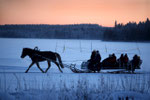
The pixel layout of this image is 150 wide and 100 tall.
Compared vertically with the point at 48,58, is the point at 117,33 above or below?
above

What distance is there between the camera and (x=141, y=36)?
256 feet

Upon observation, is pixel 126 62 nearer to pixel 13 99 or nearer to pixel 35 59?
pixel 35 59

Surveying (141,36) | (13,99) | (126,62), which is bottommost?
(13,99)

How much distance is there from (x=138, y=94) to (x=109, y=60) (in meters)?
6.11

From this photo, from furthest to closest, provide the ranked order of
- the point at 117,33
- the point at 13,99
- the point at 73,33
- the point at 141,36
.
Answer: the point at 73,33, the point at 117,33, the point at 141,36, the point at 13,99

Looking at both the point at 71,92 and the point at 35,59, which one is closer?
the point at 71,92

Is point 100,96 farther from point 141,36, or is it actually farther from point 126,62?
point 141,36

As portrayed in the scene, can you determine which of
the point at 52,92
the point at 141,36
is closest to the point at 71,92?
the point at 52,92

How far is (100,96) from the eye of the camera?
5844 mm

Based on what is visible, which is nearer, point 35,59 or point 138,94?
point 138,94

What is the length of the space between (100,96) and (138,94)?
1122 millimetres

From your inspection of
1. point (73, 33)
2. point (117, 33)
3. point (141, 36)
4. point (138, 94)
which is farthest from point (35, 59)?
point (73, 33)

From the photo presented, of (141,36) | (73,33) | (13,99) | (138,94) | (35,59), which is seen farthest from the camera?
(73,33)

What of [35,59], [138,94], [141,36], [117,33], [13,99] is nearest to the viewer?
[13,99]
